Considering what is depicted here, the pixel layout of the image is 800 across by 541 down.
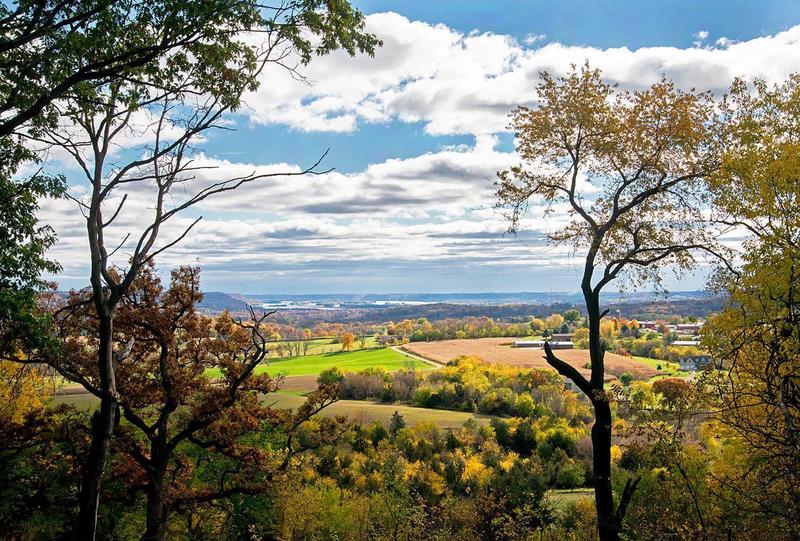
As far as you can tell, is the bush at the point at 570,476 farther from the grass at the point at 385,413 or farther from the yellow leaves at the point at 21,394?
the yellow leaves at the point at 21,394

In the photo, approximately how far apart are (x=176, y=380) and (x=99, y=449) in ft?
15.8

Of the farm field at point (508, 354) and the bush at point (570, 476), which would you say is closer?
the bush at point (570, 476)

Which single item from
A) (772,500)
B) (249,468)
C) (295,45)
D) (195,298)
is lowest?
Result: (249,468)

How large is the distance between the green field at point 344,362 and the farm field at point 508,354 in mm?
5214

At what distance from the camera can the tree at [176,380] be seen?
39.3 ft

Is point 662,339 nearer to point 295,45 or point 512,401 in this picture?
point 512,401

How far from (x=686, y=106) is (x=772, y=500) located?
6.36 meters

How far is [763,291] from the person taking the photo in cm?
721

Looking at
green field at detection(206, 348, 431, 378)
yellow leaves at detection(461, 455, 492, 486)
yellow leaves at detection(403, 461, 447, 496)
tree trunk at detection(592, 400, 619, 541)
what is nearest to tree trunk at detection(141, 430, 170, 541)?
tree trunk at detection(592, 400, 619, 541)

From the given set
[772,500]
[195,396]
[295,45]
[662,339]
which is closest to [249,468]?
[195,396]

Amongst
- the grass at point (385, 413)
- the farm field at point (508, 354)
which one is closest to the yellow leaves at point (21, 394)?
the grass at point (385, 413)

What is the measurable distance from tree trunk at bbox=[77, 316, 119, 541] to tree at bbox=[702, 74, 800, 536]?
8.05 metres

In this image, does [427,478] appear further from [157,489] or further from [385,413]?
[157,489]

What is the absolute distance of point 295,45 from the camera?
866 cm
